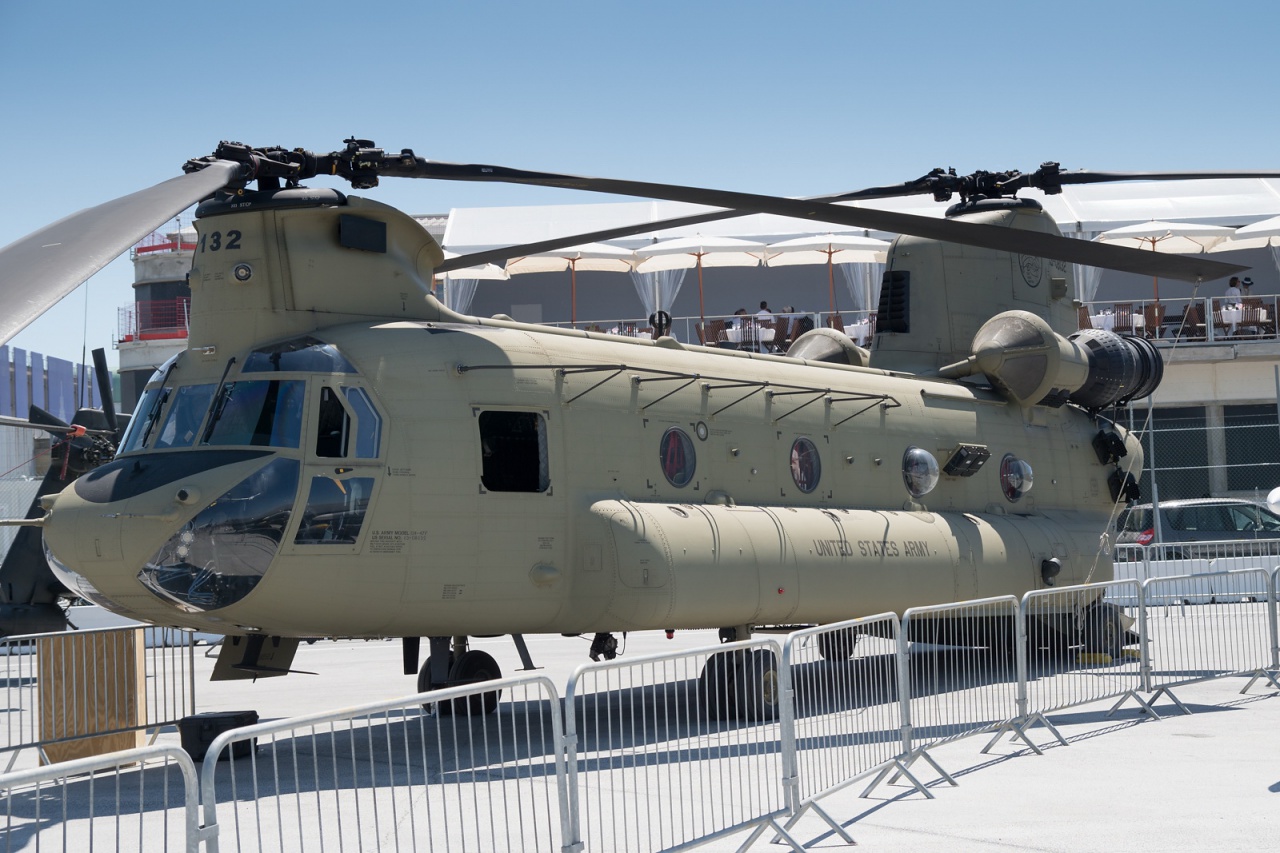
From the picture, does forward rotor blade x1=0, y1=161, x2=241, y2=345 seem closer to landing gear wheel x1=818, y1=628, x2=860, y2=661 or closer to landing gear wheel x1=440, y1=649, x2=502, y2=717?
landing gear wheel x1=818, y1=628, x2=860, y2=661

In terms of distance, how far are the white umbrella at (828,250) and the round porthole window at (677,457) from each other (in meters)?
20.4

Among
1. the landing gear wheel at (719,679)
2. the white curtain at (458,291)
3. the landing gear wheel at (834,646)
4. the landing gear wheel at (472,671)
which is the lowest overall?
the landing gear wheel at (472,671)

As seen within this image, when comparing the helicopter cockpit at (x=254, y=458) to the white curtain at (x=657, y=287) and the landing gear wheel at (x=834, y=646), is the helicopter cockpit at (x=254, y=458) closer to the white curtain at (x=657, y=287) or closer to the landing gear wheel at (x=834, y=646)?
the landing gear wheel at (x=834, y=646)

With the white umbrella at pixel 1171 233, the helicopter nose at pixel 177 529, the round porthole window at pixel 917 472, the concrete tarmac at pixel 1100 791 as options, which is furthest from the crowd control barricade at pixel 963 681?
the white umbrella at pixel 1171 233

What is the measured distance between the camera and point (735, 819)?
7.02 m

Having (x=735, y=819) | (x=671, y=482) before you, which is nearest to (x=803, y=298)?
(x=671, y=482)

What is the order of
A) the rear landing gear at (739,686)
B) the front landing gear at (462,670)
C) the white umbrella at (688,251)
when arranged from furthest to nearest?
the white umbrella at (688,251) < the front landing gear at (462,670) < the rear landing gear at (739,686)

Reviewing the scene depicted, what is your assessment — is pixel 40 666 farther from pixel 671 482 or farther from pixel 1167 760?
pixel 1167 760

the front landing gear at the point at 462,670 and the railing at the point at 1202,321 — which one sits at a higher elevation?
the railing at the point at 1202,321

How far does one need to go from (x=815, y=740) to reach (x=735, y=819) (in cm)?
110

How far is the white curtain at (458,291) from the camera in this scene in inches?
1403

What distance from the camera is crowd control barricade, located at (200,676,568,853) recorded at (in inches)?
219

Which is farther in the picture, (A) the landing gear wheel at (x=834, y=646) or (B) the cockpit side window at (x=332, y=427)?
(B) the cockpit side window at (x=332, y=427)

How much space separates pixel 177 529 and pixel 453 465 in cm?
213
